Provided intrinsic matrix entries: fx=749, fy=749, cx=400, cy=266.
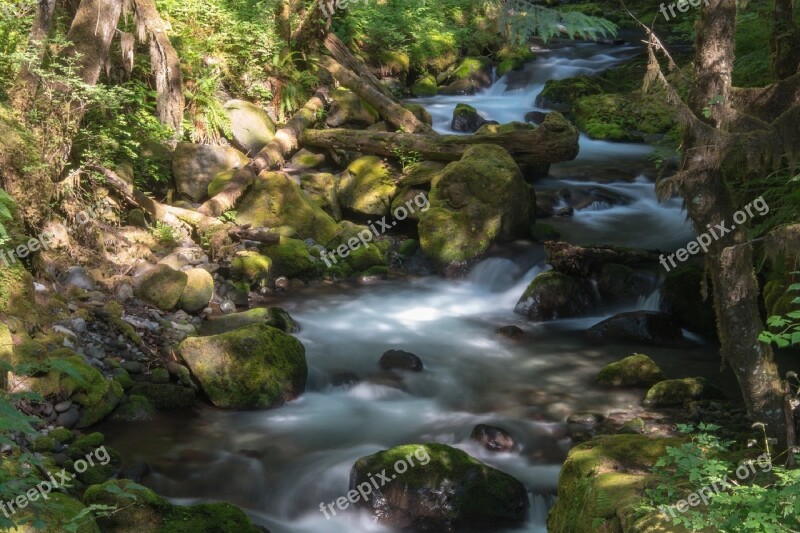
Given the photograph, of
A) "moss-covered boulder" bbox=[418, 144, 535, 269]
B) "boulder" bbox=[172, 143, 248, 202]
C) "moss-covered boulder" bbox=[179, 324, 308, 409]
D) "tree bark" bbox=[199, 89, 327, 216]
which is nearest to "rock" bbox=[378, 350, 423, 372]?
"moss-covered boulder" bbox=[179, 324, 308, 409]

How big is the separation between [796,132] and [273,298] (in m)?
7.06

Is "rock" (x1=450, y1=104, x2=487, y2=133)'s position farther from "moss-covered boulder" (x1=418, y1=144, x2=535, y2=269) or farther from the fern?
the fern

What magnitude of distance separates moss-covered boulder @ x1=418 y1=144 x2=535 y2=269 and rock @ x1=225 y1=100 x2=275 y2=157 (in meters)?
3.30

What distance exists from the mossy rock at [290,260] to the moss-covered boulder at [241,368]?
10.2ft

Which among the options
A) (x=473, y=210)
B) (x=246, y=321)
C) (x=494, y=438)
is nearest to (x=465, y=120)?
(x=473, y=210)

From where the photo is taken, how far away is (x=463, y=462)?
6.20 meters

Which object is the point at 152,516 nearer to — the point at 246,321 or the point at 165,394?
the point at 165,394

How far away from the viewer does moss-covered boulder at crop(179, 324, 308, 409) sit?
7613 millimetres

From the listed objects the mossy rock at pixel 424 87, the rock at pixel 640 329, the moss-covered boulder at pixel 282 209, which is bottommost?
the rock at pixel 640 329

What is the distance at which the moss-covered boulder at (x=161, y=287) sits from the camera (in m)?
9.16

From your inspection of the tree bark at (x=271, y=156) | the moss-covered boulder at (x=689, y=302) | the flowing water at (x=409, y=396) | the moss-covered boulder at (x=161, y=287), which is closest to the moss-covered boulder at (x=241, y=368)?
the flowing water at (x=409, y=396)

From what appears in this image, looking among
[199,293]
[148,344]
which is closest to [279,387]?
[148,344]

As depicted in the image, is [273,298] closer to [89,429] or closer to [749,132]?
[89,429]

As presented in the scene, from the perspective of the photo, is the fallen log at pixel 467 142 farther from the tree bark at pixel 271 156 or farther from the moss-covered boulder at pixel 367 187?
the tree bark at pixel 271 156
